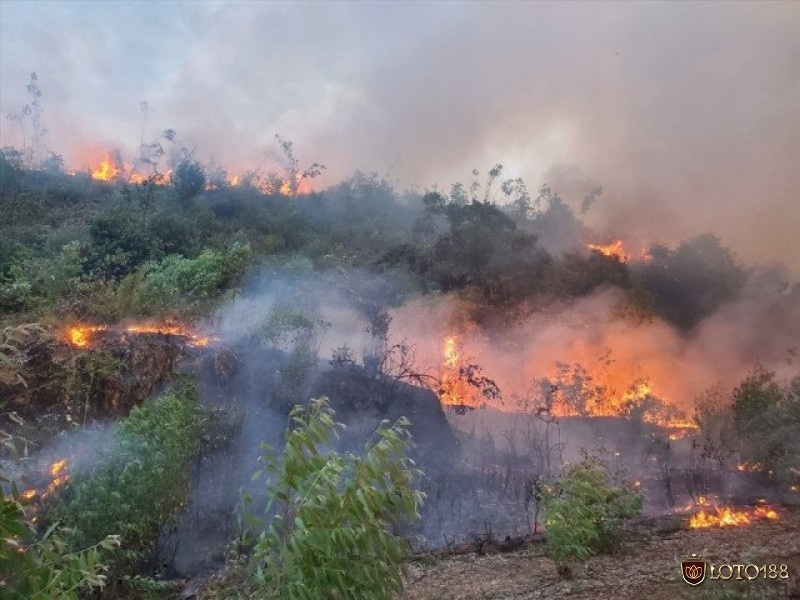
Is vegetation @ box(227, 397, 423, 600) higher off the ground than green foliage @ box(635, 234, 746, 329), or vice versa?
green foliage @ box(635, 234, 746, 329)

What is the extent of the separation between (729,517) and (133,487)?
41.2 feet

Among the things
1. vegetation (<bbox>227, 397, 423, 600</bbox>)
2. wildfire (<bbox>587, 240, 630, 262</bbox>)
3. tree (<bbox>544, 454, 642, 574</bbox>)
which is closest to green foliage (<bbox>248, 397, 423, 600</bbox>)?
vegetation (<bbox>227, 397, 423, 600</bbox>)

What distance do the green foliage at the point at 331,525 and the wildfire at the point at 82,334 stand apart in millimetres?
11471

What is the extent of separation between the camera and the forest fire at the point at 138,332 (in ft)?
40.5

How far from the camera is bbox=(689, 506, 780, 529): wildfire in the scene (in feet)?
38.1

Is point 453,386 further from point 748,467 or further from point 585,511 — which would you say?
point 585,511

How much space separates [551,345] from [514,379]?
3.18 metres

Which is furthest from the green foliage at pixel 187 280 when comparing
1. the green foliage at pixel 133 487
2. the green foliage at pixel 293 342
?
the green foliage at pixel 133 487

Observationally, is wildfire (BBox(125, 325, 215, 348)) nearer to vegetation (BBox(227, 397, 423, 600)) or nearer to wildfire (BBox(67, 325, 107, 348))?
wildfire (BBox(67, 325, 107, 348))

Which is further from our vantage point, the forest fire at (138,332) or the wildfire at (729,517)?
the forest fire at (138,332)

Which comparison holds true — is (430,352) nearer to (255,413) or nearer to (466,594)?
(255,413)

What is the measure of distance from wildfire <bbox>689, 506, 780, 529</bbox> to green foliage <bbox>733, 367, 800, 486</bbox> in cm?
153

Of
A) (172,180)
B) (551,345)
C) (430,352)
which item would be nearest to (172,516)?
(430,352)

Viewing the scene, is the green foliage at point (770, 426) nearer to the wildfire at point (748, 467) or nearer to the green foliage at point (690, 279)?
the wildfire at point (748, 467)
